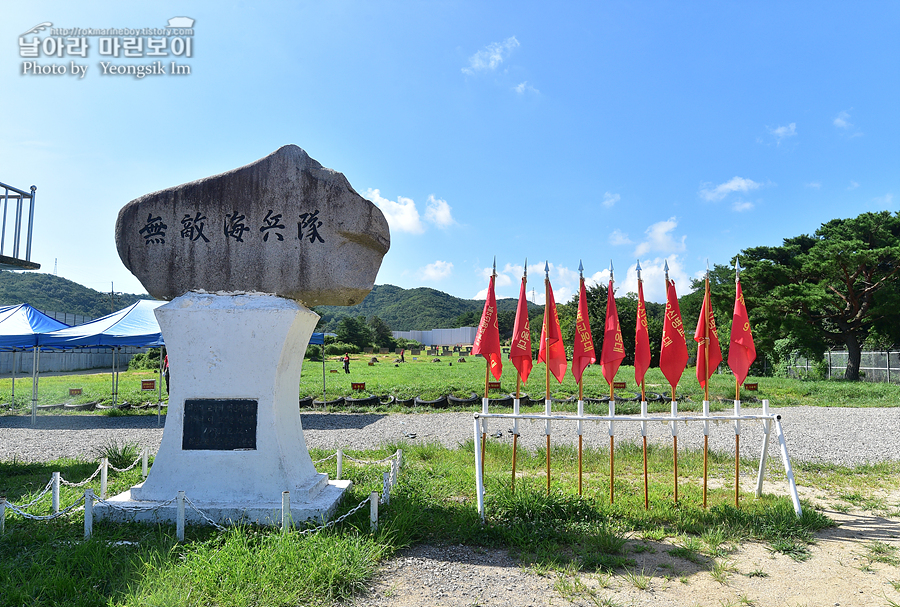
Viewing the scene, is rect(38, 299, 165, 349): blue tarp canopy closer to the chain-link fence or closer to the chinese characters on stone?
the chinese characters on stone

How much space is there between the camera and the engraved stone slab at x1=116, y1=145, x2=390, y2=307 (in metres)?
5.39

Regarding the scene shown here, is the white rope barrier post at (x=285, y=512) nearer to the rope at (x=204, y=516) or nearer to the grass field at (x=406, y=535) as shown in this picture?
the grass field at (x=406, y=535)

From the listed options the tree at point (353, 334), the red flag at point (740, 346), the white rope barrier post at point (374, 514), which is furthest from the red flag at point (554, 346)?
the tree at point (353, 334)

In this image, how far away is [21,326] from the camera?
1198 centimetres

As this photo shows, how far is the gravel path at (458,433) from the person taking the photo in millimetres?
9172

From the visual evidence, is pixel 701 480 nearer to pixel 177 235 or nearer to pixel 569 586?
pixel 569 586

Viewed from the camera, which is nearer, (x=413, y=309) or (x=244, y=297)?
(x=244, y=297)

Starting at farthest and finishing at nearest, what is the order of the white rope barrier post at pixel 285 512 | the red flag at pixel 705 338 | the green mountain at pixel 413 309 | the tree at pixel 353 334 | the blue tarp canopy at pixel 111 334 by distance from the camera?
the green mountain at pixel 413 309, the tree at pixel 353 334, the blue tarp canopy at pixel 111 334, the red flag at pixel 705 338, the white rope barrier post at pixel 285 512

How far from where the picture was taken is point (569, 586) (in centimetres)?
370

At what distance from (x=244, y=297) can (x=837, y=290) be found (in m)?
25.0

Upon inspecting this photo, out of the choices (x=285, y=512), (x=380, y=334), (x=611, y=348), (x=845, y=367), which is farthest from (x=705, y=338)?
(x=380, y=334)

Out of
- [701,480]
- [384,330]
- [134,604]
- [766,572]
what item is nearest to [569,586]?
[766,572]

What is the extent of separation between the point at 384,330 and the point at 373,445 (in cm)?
5373

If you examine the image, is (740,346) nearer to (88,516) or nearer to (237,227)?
(237,227)
